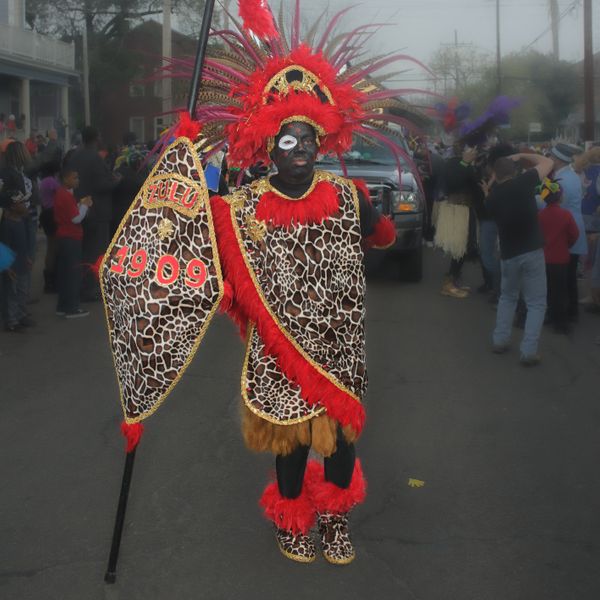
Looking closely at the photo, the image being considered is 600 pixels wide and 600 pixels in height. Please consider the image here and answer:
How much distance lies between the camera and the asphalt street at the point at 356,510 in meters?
3.79

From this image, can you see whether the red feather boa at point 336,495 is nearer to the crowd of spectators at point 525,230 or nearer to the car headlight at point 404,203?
the crowd of spectators at point 525,230

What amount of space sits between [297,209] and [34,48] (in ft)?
90.1

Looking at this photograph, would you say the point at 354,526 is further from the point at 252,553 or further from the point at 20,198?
the point at 20,198

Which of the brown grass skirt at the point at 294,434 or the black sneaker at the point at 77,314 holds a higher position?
the black sneaker at the point at 77,314

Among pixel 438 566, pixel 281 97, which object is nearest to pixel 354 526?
pixel 438 566

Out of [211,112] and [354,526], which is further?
[354,526]

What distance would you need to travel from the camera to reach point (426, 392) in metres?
6.81

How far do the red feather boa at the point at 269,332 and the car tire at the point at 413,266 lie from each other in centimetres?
850

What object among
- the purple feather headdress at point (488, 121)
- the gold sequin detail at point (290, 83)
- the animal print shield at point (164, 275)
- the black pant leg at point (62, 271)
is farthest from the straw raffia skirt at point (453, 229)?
the animal print shield at point (164, 275)

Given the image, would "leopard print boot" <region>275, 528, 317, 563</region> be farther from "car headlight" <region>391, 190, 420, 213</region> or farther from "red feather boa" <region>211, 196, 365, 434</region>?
"car headlight" <region>391, 190, 420, 213</region>

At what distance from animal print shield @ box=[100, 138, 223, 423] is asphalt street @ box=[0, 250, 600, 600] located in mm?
826

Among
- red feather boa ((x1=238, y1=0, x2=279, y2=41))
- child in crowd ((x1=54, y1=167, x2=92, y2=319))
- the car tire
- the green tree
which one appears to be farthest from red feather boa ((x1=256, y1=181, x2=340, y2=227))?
the green tree

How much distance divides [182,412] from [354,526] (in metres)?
2.15

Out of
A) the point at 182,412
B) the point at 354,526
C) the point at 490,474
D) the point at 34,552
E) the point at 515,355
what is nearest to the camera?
the point at 34,552
